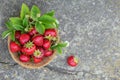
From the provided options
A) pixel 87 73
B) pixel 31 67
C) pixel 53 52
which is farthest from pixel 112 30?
pixel 31 67

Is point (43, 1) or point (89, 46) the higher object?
point (43, 1)

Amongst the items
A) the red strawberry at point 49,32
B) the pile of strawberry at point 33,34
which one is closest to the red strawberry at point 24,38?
the pile of strawberry at point 33,34

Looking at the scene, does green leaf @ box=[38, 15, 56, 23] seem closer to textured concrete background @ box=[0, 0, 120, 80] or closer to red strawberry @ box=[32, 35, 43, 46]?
red strawberry @ box=[32, 35, 43, 46]

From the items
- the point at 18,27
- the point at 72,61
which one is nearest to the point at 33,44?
the point at 18,27

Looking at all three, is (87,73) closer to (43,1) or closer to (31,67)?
(31,67)

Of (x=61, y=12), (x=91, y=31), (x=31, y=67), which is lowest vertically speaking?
(x=31, y=67)

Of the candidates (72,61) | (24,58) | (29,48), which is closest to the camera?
(29,48)

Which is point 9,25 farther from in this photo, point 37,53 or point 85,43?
point 85,43
